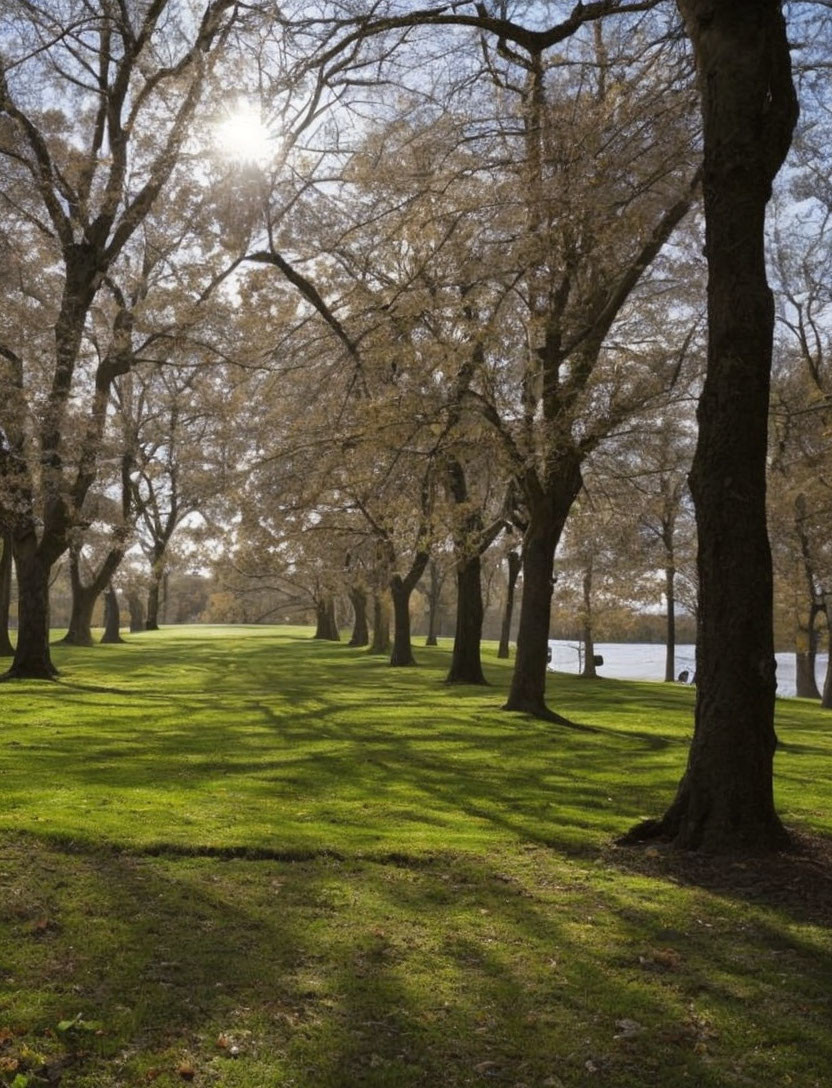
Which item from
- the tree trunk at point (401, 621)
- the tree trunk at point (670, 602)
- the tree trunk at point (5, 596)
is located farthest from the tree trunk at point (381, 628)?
the tree trunk at point (5, 596)

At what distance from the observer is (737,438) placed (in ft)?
24.0

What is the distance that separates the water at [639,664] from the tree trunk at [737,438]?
115 ft

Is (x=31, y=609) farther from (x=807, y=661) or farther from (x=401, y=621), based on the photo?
(x=807, y=661)

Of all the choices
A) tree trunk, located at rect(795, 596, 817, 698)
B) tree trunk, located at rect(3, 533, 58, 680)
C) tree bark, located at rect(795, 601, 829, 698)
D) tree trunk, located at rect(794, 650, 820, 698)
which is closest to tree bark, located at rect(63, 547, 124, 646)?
tree trunk, located at rect(3, 533, 58, 680)

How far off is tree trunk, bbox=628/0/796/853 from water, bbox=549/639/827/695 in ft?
115

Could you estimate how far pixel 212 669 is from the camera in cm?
3008

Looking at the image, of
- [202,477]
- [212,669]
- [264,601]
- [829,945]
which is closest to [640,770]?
[829,945]

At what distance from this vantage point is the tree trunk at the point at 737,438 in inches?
284

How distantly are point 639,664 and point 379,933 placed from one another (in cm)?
6321

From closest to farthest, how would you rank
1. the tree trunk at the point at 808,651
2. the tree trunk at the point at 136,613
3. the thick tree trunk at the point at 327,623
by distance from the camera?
1. the tree trunk at the point at 808,651
2. the thick tree trunk at the point at 327,623
3. the tree trunk at the point at 136,613

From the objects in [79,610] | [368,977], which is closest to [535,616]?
[368,977]

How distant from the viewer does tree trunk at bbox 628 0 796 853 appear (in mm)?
7223

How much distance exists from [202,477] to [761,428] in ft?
65.6

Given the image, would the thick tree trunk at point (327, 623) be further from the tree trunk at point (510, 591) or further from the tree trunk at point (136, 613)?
the tree trunk at point (136, 613)
